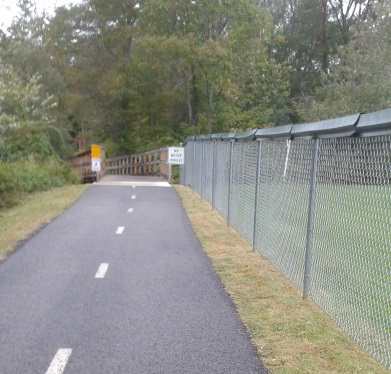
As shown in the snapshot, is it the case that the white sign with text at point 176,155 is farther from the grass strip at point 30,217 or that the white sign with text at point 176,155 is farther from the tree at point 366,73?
the tree at point 366,73

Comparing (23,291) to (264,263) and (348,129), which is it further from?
(348,129)

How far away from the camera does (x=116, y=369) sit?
4688mm

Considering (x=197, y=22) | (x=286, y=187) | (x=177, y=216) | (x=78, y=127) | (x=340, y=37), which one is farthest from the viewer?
(x=78, y=127)

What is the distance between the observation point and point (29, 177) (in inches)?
846

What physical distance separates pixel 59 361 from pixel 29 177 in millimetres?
17509

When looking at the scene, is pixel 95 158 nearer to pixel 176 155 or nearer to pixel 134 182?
pixel 134 182

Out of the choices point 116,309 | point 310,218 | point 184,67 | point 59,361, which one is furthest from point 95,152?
point 59,361

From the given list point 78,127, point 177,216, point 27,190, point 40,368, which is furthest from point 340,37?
point 40,368

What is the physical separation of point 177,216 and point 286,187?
6.29 metres

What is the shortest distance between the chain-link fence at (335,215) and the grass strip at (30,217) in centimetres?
433

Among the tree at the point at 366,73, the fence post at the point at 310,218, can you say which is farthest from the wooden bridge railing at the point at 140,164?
the fence post at the point at 310,218

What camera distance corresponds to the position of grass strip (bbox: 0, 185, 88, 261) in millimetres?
10348

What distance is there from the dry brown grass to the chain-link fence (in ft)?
0.49

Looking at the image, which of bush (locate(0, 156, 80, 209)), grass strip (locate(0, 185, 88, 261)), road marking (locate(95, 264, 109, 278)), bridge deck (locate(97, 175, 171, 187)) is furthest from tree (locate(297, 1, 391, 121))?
road marking (locate(95, 264, 109, 278))
